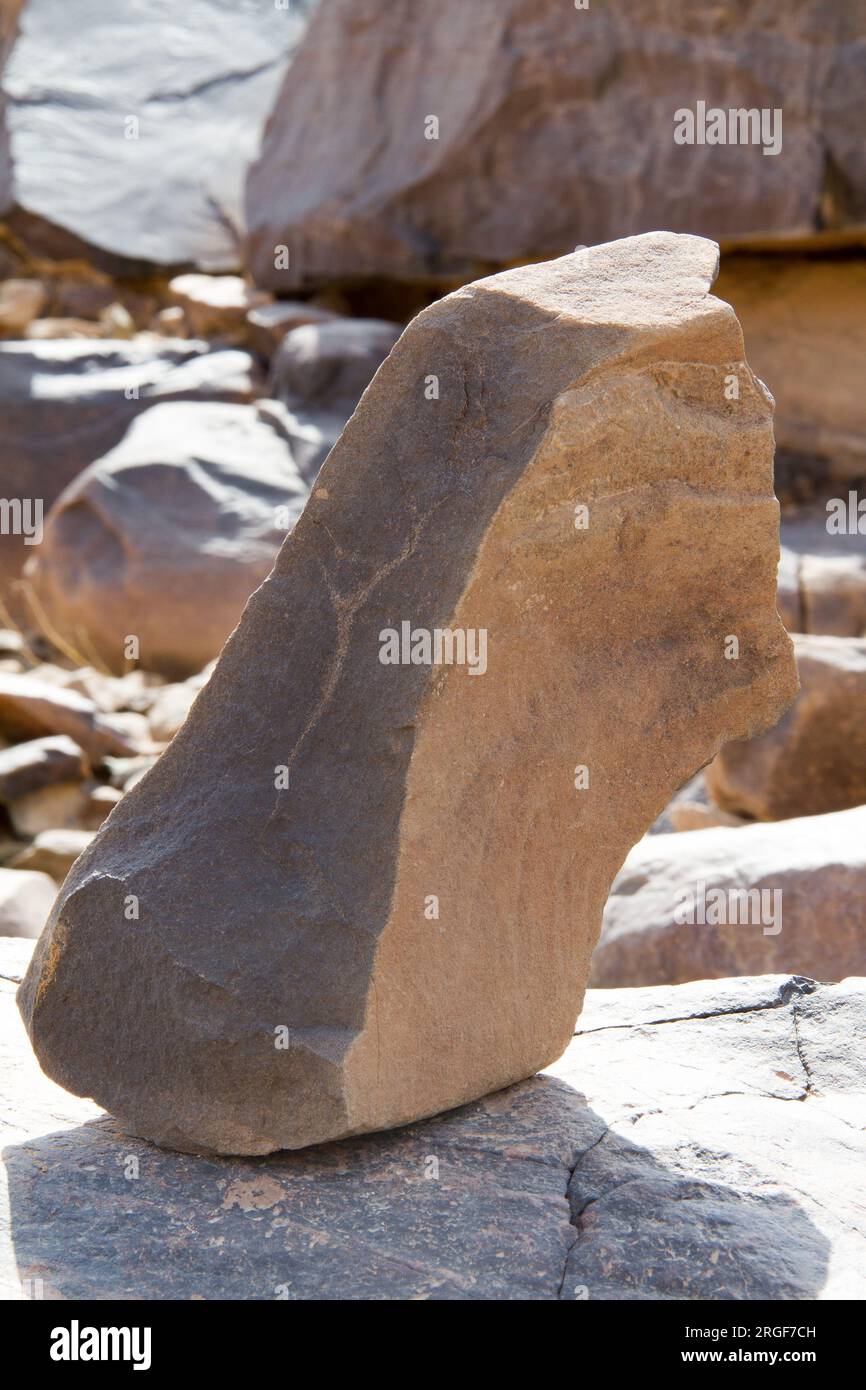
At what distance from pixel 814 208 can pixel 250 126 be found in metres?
4.64

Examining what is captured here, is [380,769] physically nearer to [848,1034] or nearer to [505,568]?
[505,568]

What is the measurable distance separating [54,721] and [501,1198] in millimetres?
4104

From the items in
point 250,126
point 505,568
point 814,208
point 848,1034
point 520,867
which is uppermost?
point 250,126

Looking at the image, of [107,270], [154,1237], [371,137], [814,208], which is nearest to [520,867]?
[154,1237]

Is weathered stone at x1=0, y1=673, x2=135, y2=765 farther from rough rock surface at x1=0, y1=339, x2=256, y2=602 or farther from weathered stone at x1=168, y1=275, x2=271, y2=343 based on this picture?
weathered stone at x1=168, y1=275, x2=271, y2=343

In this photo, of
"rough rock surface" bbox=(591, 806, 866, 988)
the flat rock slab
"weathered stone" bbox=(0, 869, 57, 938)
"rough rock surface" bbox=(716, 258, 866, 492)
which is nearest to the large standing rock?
"rough rock surface" bbox=(716, 258, 866, 492)

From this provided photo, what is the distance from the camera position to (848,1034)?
2682mm

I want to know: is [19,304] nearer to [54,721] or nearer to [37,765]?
[54,721]

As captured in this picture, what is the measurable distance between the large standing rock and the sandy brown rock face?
474 centimetres

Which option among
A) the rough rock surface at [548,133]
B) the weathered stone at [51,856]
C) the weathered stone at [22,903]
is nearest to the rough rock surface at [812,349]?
the rough rock surface at [548,133]

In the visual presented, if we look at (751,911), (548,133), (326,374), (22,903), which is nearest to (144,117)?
(326,374)

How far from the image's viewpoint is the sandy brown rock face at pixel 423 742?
2.09 m

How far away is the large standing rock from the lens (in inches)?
278

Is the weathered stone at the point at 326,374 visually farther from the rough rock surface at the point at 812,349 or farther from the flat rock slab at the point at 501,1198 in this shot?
the flat rock slab at the point at 501,1198
